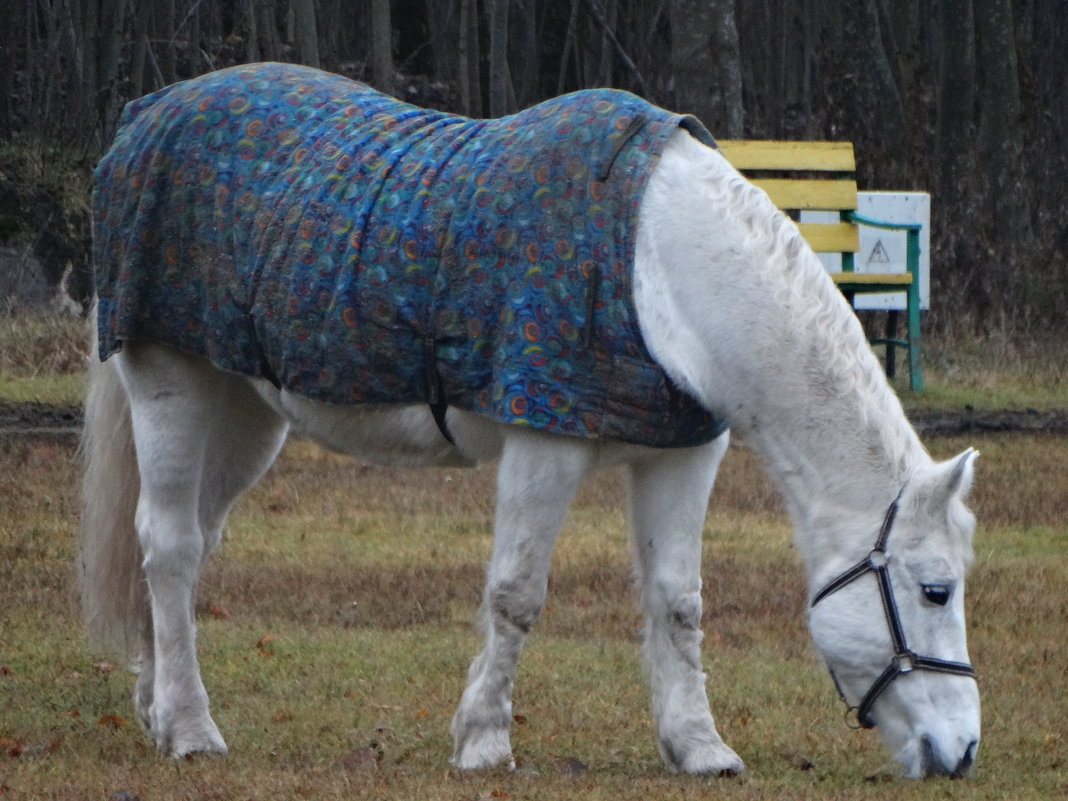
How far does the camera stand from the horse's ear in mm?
3680

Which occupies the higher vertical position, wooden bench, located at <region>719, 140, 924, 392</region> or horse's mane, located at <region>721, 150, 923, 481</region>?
horse's mane, located at <region>721, 150, 923, 481</region>

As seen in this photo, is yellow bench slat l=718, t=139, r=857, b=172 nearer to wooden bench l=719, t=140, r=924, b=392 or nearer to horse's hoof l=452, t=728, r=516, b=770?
wooden bench l=719, t=140, r=924, b=392

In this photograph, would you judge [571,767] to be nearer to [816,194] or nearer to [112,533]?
[112,533]

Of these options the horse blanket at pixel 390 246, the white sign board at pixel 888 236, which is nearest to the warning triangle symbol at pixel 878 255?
the white sign board at pixel 888 236

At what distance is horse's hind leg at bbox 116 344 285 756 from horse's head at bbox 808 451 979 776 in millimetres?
1702

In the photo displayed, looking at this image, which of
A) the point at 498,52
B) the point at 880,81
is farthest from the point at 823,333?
the point at 498,52

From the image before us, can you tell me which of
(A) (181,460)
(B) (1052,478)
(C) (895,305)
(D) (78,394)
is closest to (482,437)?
(A) (181,460)

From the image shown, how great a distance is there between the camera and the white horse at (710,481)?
3791mm

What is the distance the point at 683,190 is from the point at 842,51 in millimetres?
13091

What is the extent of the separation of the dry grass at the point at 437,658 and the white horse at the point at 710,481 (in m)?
0.17

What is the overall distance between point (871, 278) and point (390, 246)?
24.2 feet

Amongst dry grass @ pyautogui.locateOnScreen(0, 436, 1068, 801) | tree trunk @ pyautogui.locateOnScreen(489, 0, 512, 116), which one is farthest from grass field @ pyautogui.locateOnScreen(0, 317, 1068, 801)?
tree trunk @ pyautogui.locateOnScreen(489, 0, 512, 116)

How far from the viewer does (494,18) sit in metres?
19.8

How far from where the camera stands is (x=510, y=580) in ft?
13.3
